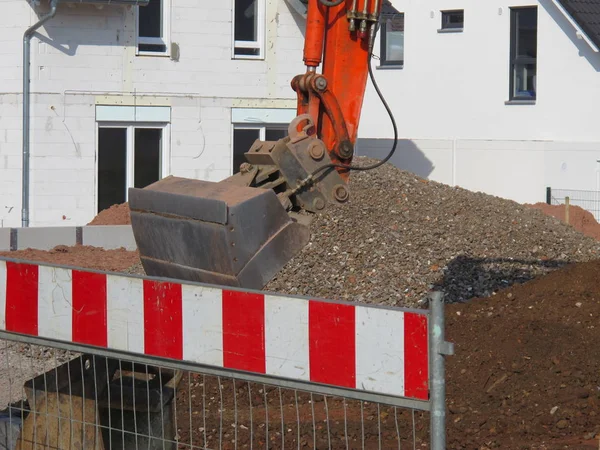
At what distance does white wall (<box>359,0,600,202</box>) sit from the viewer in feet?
78.9

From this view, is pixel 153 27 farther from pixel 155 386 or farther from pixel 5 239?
pixel 155 386

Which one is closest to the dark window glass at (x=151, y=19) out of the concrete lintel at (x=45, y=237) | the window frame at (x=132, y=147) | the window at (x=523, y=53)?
the window frame at (x=132, y=147)

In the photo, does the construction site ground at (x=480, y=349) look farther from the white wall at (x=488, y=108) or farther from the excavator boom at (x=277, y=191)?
the white wall at (x=488, y=108)

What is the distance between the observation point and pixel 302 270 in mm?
12367

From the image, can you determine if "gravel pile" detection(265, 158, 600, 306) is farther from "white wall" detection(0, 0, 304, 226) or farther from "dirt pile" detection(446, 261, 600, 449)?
"white wall" detection(0, 0, 304, 226)

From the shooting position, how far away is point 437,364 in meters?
3.59

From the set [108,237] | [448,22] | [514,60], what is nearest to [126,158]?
[108,237]

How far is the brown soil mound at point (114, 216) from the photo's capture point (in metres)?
18.5

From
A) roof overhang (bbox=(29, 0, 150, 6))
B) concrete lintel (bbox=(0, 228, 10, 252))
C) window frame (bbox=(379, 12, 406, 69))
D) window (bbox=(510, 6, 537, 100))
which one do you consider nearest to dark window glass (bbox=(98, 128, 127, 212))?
roof overhang (bbox=(29, 0, 150, 6))

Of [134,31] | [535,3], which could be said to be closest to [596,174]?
[535,3]

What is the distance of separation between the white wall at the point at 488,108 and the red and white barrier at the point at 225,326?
1960 cm

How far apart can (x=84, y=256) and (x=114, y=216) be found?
9.33 feet

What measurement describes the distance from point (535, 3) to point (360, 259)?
47.7 feet

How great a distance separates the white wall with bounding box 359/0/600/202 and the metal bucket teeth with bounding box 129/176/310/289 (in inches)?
704
